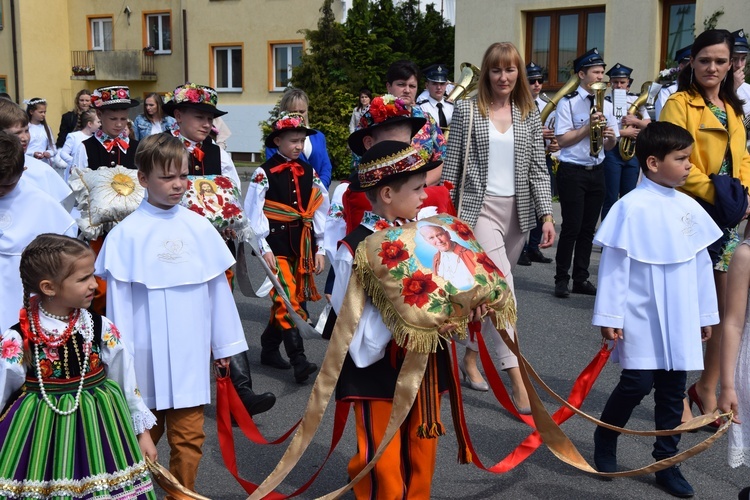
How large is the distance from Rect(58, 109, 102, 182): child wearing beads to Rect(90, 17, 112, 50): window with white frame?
25.6 m

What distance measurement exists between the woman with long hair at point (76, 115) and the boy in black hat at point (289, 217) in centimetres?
793

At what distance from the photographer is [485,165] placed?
603 centimetres

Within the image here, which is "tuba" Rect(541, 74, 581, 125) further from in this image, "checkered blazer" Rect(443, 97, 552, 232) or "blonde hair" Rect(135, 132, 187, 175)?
"blonde hair" Rect(135, 132, 187, 175)

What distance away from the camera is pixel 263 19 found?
33344 millimetres

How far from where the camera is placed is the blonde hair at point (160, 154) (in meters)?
4.23

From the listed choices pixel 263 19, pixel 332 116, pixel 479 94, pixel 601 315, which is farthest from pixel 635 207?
pixel 263 19

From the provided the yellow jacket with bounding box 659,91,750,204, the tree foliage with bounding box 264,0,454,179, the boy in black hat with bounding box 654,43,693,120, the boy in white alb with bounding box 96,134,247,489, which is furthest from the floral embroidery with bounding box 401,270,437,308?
the tree foliage with bounding box 264,0,454,179

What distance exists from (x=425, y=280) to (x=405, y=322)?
186 millimetres

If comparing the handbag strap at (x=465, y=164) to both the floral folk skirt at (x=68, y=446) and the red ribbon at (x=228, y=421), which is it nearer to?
the red ribbon at (x=228, y=421)

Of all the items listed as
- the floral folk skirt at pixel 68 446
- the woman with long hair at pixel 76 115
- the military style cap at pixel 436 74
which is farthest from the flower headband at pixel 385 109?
the woman with long hair at pixel 76 115

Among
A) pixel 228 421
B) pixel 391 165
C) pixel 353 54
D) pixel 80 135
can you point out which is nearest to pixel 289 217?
pixel 228 421

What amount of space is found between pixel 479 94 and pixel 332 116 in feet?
71.5

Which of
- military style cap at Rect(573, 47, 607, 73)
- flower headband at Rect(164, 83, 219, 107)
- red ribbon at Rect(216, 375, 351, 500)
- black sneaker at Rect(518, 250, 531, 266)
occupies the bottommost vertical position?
black sneaker at Rect(518, 250, 531, 266)

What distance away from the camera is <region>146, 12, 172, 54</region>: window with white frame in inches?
1410
